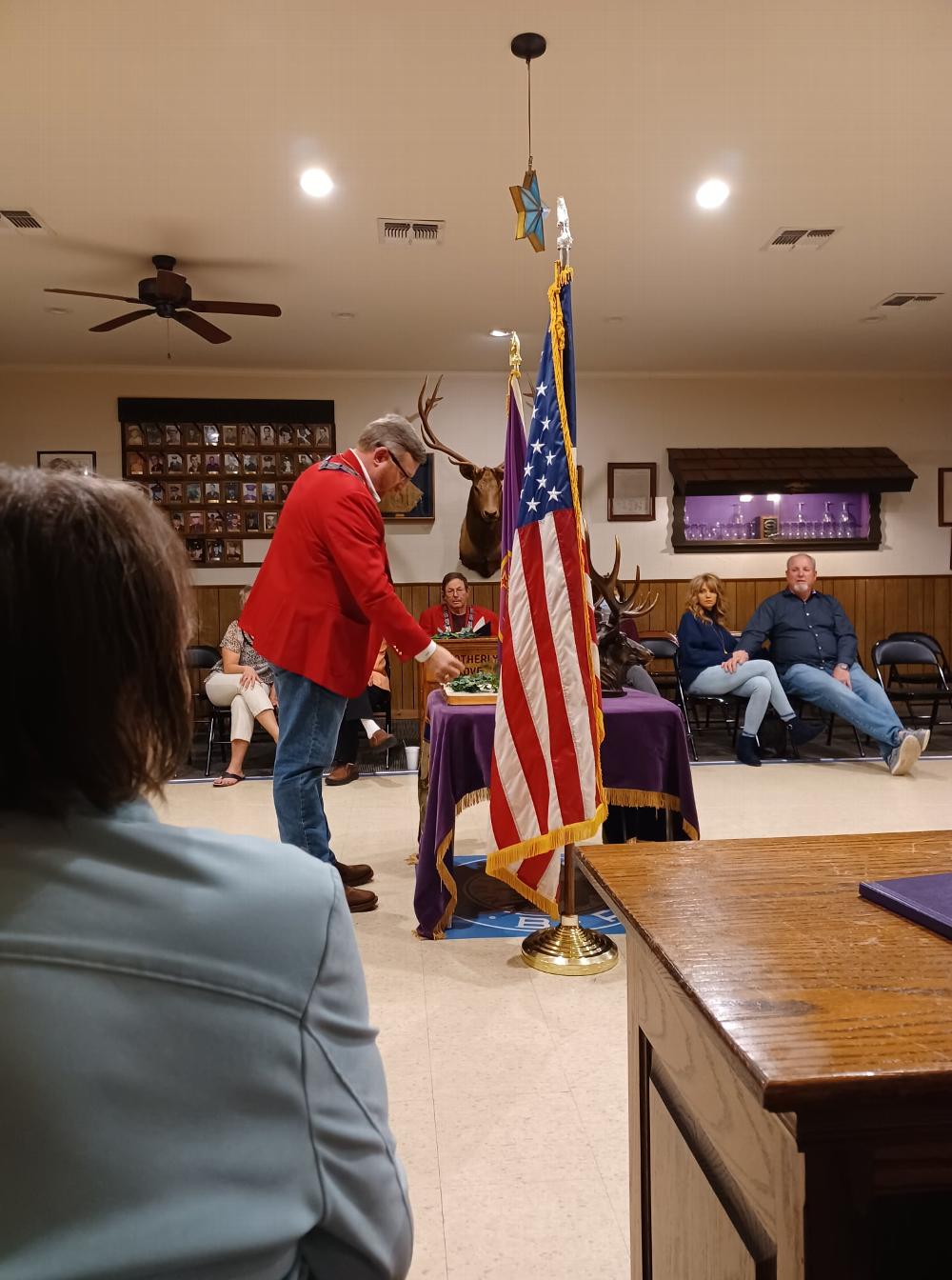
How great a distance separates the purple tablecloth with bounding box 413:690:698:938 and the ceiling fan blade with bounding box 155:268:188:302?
3.62 metres

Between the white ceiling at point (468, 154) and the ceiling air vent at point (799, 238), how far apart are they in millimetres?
94

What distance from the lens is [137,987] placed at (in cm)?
52

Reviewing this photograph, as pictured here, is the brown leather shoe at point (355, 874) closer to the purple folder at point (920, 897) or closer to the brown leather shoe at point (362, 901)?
the brown leather shoe at point (362, 901)

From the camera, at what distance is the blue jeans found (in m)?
2.80

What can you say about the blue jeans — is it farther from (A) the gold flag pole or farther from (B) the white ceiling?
(B) the white ceiling

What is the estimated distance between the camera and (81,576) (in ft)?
1.87

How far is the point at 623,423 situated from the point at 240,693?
4.57 metres

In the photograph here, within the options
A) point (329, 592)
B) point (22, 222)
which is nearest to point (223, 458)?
point (22, 222)

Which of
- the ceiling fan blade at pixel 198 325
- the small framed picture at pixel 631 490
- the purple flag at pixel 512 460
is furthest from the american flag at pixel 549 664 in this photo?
the small framed picture at pixel 631 490

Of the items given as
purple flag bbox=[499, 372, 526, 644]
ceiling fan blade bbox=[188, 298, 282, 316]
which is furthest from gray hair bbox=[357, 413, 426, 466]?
ceiling fan blade bbox=[188, 298, 282, 316]

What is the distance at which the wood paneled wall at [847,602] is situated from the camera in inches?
323

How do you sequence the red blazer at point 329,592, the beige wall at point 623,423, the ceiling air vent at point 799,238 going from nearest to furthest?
the red blazer at point 329,592 < the ceiling air vent at point 799,238 < the beige wall at point 623,423

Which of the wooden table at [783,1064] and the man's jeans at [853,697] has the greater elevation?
the wooden table at [783,1064]

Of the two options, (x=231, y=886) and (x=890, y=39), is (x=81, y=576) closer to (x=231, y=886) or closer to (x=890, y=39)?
(x=231, y=886)
